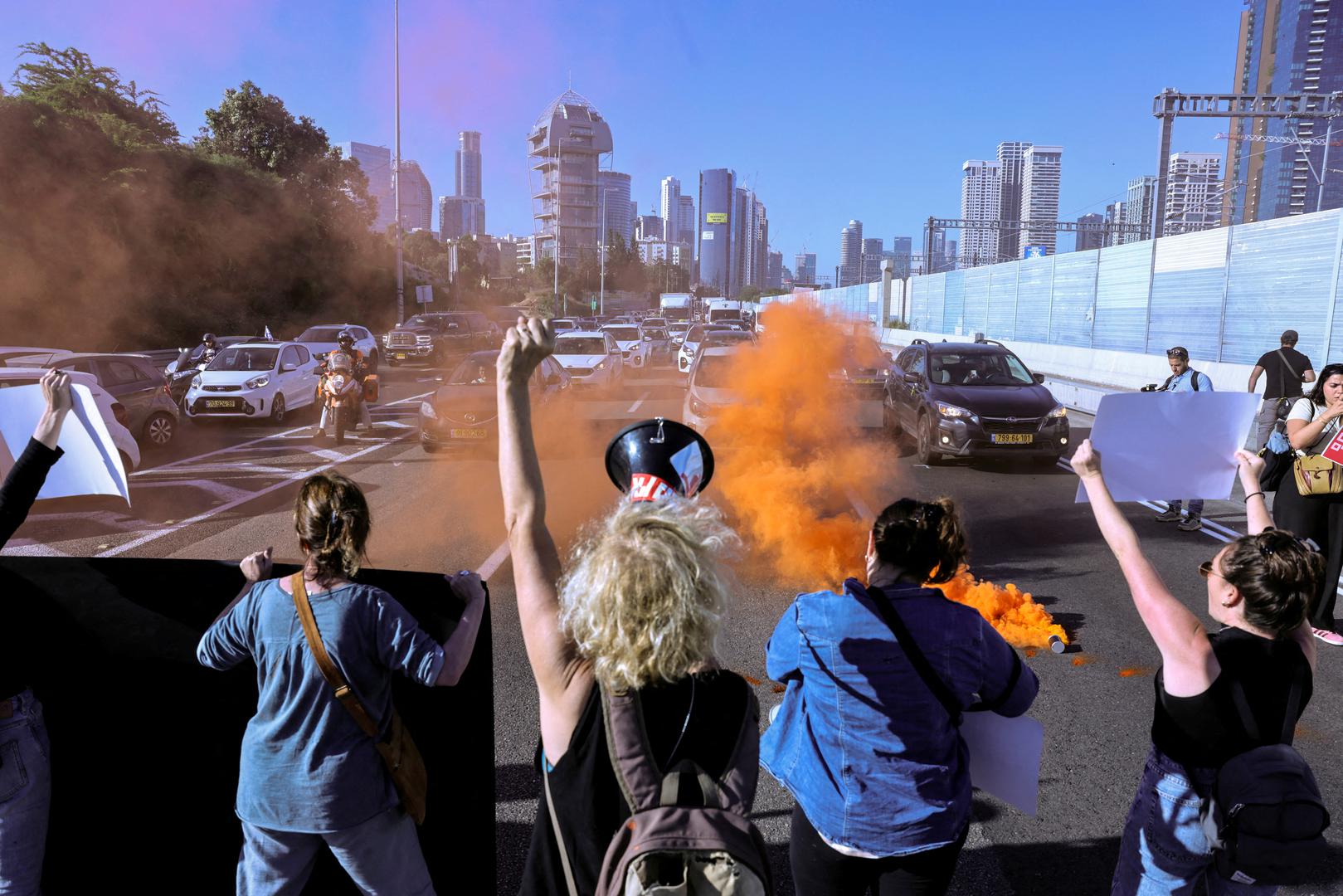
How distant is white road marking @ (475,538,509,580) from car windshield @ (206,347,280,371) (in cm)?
1112

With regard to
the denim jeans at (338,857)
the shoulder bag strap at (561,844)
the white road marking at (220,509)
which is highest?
the shoulder bag strap at (561,844)

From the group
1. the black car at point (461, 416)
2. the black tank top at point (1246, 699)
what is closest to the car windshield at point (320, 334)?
the black car at point (461, 416)

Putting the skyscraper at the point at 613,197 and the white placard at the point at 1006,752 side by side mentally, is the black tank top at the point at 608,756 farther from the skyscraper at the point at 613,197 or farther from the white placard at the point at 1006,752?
the skyscraper at the point at 613,197

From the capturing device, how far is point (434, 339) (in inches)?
1196

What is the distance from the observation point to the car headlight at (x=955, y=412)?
40.7 ft

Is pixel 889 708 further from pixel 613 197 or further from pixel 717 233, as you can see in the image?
pixel 717 233

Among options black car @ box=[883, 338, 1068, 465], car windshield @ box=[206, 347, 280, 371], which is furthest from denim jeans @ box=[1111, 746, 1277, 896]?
car windshield @ box=[206, 347, 280, 371]

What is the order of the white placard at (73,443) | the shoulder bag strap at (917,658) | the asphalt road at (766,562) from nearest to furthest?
the shoulder bag strap at (917,658) → the white placard at (73,443) → the asphalt road at (766,562)

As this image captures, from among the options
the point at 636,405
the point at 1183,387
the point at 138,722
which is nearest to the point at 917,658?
the point at 138,722

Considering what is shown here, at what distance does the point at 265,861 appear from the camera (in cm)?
250

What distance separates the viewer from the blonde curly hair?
176cm

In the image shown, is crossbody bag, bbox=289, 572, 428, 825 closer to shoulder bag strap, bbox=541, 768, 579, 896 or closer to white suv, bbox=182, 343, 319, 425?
shoulder bag strap, bbox=541, 768, 579, 896

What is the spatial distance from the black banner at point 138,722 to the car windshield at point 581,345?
1979 centimetres

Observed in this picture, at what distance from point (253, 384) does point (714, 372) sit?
9305 millimetres
